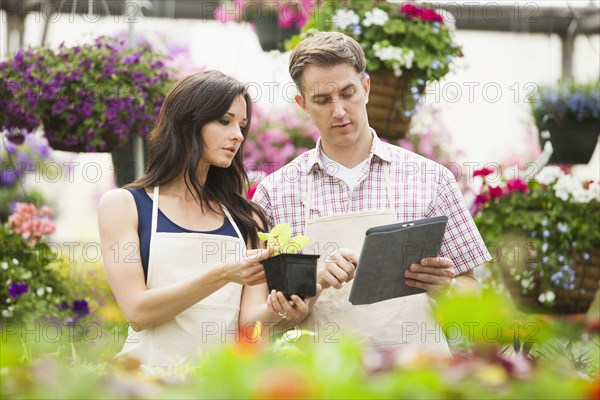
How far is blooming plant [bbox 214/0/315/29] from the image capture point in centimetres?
378

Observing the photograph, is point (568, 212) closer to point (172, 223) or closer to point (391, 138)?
point (391, 138)

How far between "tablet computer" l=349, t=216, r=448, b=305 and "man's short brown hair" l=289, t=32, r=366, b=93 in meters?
0.48

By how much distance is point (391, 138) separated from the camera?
304cm

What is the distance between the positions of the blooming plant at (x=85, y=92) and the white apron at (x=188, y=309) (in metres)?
0.97

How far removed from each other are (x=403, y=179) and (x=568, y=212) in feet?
5.26

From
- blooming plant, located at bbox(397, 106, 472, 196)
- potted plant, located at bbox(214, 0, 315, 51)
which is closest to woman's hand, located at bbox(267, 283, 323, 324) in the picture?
potted plant, located at bbox(214, 0, 315, 51)

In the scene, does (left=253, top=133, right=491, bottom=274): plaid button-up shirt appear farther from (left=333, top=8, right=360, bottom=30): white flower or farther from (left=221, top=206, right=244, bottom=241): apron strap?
(left=333, top=8, right=360, bottom=30): white flower

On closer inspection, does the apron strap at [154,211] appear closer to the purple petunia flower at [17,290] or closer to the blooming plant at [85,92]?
the blooming plant at [85,92]

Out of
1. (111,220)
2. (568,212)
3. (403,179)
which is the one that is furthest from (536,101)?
(111,220)

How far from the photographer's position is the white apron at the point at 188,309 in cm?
190

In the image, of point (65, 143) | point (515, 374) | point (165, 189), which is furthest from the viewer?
point (65, 143)

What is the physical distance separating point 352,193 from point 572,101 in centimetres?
203

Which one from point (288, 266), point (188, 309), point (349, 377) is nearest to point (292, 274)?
point (288, 266)

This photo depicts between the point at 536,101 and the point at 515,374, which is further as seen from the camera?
the point at 536,101
